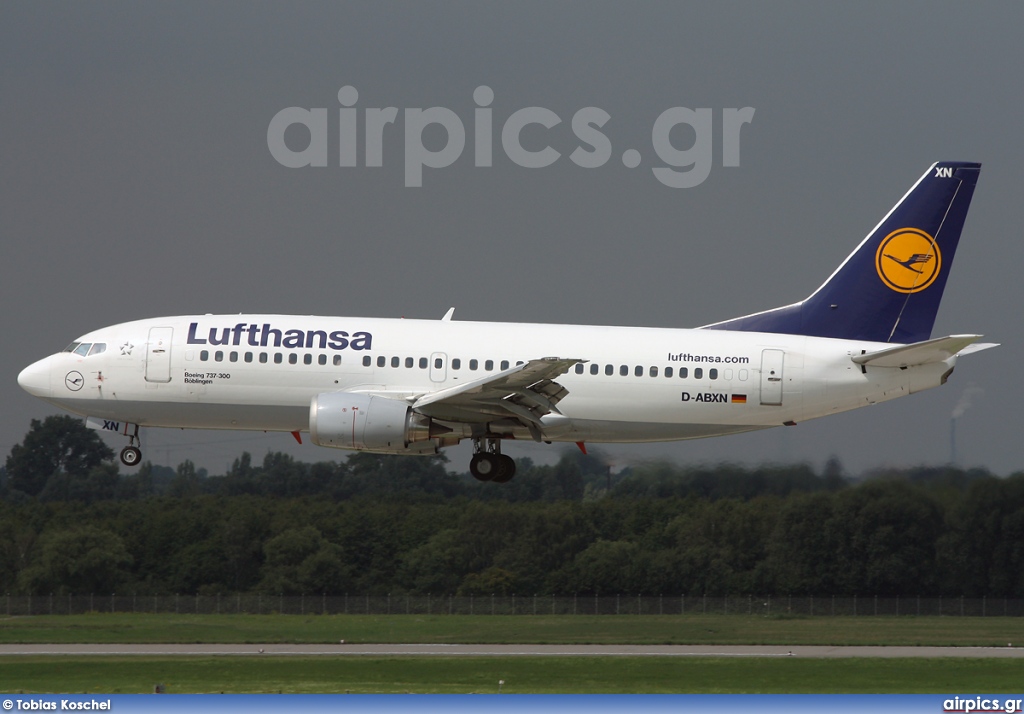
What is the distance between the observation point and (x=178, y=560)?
60594 millimetres

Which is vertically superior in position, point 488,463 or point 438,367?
point 438,367

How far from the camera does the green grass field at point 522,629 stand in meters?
41.7

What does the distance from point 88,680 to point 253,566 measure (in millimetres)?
27213

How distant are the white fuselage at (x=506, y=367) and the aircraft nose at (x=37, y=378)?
1.63 metres

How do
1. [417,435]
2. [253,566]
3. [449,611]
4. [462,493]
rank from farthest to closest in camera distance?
[462,493], [253,566], [449,611], [417,435]

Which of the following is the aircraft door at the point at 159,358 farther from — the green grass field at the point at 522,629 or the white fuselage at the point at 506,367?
the green grass field at the point at 522,629

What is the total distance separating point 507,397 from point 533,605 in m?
23.0

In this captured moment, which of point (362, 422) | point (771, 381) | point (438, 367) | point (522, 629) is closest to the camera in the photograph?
point (362, 422)

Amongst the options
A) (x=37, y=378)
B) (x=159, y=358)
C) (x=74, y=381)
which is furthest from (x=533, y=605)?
(x=37, y=378)

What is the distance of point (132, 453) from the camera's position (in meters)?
33.7

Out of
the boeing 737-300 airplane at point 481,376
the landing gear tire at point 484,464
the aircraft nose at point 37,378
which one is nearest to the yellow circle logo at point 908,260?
the boeing 737-300 airplane at point 481,376

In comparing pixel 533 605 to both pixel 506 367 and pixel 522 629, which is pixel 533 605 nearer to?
pixel 522 629

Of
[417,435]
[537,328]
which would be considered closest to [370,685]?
[417,435]

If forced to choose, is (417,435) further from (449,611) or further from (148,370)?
(449,611)
